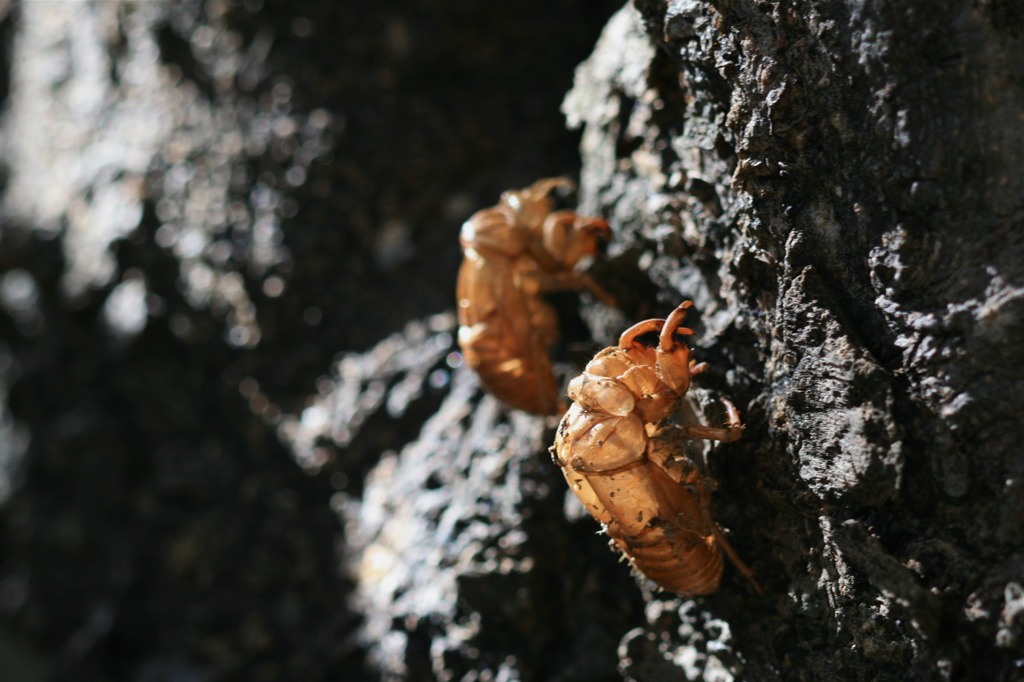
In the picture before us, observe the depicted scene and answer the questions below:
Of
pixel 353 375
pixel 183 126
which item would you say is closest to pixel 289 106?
pixel 183 126

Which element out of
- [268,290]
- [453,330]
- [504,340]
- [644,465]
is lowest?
[644,465]

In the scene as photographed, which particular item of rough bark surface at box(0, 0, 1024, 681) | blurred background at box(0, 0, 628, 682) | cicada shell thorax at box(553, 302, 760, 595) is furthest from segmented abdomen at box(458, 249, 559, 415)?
cicada shell thorax at box(553, 302, 760, 595)

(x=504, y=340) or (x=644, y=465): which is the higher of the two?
(x=504, y=340)

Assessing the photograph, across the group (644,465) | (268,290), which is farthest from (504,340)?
(268,290)

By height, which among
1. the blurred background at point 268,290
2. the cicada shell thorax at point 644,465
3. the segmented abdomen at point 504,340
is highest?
the blurred background at point 268,290

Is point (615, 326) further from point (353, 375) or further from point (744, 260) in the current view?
point (353, 375)

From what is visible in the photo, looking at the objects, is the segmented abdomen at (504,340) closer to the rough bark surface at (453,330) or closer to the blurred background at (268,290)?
the rough bark surface at (453,330)

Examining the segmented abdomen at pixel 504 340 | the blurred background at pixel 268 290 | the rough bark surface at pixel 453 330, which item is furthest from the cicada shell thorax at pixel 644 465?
the blurred background at pixel 268 290

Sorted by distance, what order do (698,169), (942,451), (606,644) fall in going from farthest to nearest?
(606,644) < (698,169) < (942,451)

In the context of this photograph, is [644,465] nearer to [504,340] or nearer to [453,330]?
[504,340]
